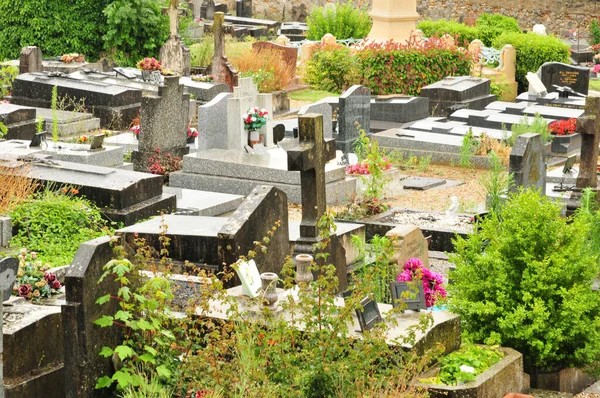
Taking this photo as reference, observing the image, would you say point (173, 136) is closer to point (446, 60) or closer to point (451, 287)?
point (451, 287)

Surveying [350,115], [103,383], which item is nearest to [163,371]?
[103,383]

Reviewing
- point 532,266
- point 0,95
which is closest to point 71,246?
point 532,266

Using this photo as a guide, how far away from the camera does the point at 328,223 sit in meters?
7.59

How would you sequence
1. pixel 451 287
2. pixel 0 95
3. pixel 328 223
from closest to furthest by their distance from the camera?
pixel 328 223 → pixel 451 287 → pixel 0 95

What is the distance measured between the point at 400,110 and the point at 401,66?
2.59m

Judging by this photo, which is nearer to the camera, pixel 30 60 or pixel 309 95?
pixel 30 60

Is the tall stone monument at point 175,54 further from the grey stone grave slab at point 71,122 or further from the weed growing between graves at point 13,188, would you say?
the weed growing between graves at point 13,188

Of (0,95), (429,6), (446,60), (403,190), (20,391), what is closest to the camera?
(20,391)

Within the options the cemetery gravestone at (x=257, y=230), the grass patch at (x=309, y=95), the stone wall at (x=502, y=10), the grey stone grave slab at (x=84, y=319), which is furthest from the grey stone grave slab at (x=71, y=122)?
the stone wall at (x=502, y=10)

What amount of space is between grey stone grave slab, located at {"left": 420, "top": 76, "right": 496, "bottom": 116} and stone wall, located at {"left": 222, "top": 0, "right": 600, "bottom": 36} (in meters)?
15.2

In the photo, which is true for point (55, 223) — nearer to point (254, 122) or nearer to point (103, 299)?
point (103, 299)

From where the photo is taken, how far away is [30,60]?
19.8 metres

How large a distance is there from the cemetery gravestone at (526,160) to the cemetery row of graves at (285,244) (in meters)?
0.03

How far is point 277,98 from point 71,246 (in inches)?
441
